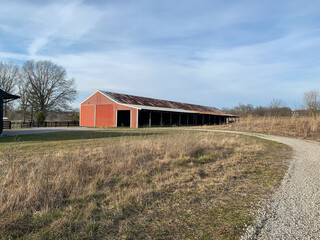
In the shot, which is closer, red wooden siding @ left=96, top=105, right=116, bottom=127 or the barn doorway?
red wooden siding @ left=96, top=105, right=116, bottom=127

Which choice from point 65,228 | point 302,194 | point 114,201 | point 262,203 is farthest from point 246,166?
point 65,228

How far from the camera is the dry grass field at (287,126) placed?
17438 millimetres

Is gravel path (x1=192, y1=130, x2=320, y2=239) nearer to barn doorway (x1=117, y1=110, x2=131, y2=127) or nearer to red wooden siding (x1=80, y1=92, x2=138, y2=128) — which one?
red wooden siding (x1=80, y1=92, x2=138, y2=128)

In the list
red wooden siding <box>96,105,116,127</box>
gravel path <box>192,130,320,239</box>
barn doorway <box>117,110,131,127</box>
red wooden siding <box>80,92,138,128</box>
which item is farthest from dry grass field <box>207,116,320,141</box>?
red wooden siding <box>96,105,116,127</box>

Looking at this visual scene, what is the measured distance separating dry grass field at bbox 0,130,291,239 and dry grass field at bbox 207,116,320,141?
42.8 ft

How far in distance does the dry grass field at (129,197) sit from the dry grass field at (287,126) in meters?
13.1

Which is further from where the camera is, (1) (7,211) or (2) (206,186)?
(2) (206,186)

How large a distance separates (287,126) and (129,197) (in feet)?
66.3

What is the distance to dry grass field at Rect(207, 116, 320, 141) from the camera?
57.2 ft

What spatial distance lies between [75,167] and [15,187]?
1449 mm

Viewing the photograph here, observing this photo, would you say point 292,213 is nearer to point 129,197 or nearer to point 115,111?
point 129,197

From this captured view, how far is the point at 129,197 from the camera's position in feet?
13.1

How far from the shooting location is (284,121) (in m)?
21.0

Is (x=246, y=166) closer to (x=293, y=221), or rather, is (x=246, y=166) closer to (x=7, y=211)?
(x=293, y=221)
